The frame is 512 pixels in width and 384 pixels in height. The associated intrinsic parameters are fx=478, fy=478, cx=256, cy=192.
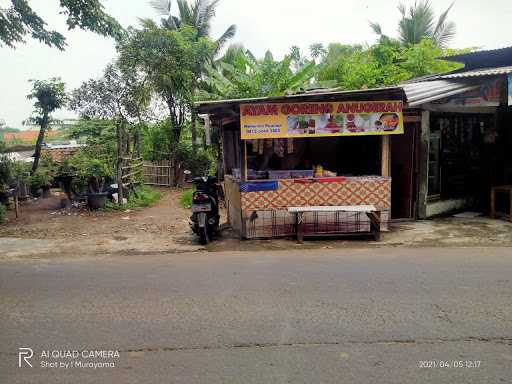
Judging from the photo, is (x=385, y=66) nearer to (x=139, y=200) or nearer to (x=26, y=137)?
(x=139, y=200)

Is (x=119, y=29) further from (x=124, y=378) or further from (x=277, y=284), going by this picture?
(x=124, y=378)

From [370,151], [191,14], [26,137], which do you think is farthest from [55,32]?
[26,137]

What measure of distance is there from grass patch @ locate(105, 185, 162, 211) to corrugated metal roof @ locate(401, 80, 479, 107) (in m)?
8.07

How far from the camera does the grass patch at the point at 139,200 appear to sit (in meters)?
13.1

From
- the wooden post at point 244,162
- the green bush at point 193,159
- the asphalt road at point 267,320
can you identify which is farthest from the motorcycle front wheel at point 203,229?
the green bush at point 193,159

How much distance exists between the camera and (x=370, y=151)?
432 inches

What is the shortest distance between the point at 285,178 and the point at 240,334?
5.34 m

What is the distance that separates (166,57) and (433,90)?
11.7m

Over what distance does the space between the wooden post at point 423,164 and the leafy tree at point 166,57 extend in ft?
36.1

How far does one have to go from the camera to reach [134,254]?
798cm

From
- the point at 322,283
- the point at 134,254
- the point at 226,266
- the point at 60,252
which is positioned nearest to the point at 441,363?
the point at 322,283

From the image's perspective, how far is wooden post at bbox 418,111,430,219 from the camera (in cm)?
1018

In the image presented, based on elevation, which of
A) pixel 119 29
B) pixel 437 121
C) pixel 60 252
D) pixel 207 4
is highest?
pixel 207 4
